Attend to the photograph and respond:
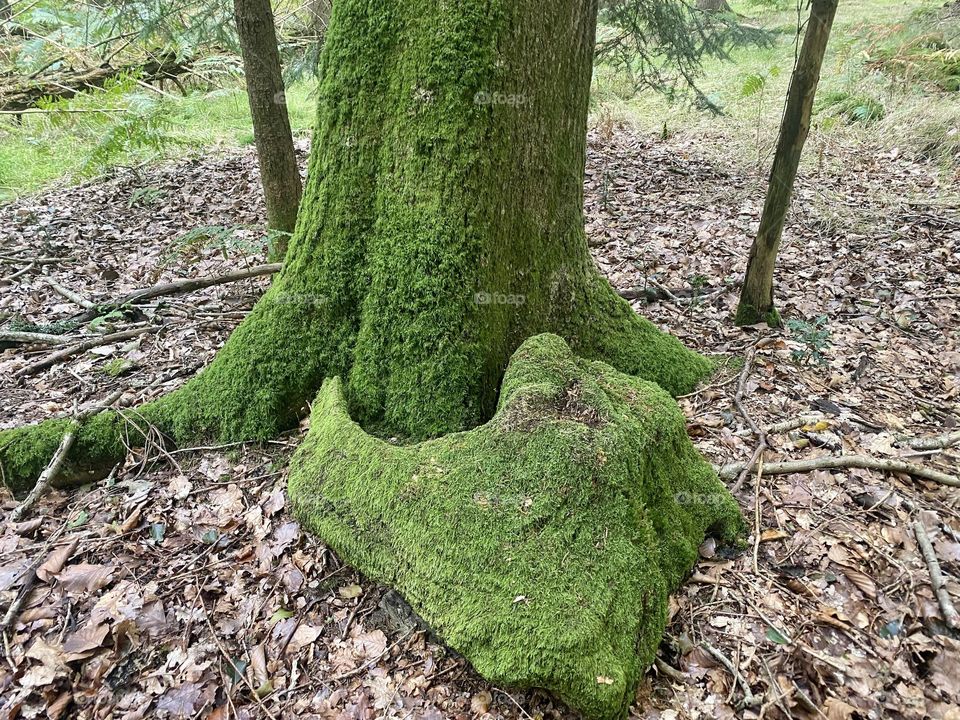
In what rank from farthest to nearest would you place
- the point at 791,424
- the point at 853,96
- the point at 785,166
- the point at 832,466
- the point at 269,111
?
the point at 853,96
the point at 269,111
the point at 785,166
the point at 791,424
the point at 832,466

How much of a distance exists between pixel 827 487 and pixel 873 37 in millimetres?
13381

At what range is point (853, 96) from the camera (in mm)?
10484

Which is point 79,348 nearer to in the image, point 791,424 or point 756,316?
point 791,424

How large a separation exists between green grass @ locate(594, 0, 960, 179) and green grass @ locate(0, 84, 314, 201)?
745 cm

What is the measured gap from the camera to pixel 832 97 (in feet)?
34.7

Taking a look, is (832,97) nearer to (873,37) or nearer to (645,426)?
(873,37)

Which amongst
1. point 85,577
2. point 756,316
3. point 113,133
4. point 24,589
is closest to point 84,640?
point 85,577

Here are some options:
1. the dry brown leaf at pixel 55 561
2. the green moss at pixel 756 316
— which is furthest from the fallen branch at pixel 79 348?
the green moss at pixel 756 316

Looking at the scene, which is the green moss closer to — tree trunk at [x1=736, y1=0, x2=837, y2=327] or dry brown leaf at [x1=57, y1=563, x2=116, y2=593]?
tree trunk at [x1=736, y1=0, x2=837, y2=327]

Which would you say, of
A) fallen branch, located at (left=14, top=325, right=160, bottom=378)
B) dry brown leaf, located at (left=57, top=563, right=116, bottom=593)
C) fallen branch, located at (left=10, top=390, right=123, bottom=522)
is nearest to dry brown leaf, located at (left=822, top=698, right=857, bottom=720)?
dry brown leaf, located at (left=57, top=563, right=116, bottom=593)

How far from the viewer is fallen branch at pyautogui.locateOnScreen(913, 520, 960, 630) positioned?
2518 millimetres

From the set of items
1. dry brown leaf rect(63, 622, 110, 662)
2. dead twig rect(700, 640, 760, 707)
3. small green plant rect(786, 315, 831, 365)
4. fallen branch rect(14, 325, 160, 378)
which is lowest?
dry brown leaf rect(63, 622, 110, 662)

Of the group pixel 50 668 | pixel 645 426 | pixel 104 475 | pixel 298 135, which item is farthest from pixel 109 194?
pixel 645 426

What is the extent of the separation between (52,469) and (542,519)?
120 inches
